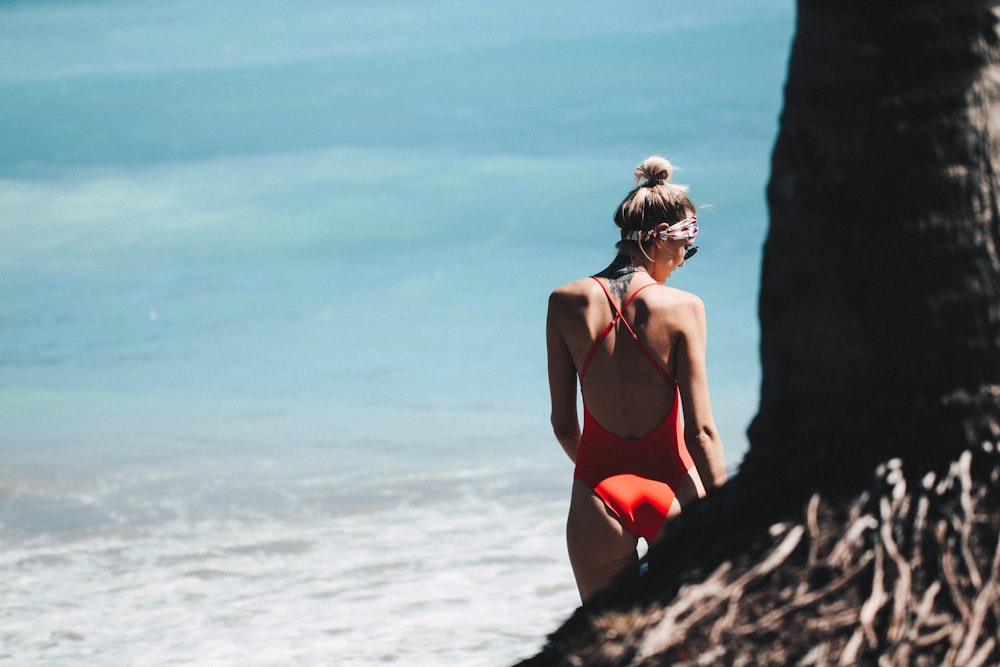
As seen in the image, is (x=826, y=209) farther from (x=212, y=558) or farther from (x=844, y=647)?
(x=212, y=558)

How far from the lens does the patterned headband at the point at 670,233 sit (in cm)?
437

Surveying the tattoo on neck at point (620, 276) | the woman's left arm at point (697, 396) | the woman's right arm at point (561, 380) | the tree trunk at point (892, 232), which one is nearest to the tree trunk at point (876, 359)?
the tree trunk at point (892, 232)

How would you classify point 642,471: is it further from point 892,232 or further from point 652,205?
point 892,232

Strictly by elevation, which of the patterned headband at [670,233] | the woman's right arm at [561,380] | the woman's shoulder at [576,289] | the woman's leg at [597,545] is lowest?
the woman's leg at [597,545]

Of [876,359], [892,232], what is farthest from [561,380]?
[892,232]

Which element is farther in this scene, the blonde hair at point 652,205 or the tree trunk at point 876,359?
the blonde hair at point 652,205

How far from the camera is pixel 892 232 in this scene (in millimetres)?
3279

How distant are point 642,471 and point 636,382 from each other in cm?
34

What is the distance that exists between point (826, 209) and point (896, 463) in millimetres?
702

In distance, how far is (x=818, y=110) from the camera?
338 centimetres

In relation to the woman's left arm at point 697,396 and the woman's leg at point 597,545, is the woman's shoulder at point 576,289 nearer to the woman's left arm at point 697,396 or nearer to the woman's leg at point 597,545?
the woman's left arm at point 697,396

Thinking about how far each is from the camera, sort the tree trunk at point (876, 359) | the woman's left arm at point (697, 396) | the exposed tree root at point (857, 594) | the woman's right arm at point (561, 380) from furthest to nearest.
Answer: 1. the woman's right arm at point (561, 380)
2. the woman's left arm at point (697, 396)
3. the tree trunk at point (876, 359)
4. the exposed tree root at point (857, 594)

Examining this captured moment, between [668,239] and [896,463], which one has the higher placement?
[668,239]

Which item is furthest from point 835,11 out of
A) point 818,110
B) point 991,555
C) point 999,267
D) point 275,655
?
point 275,655
